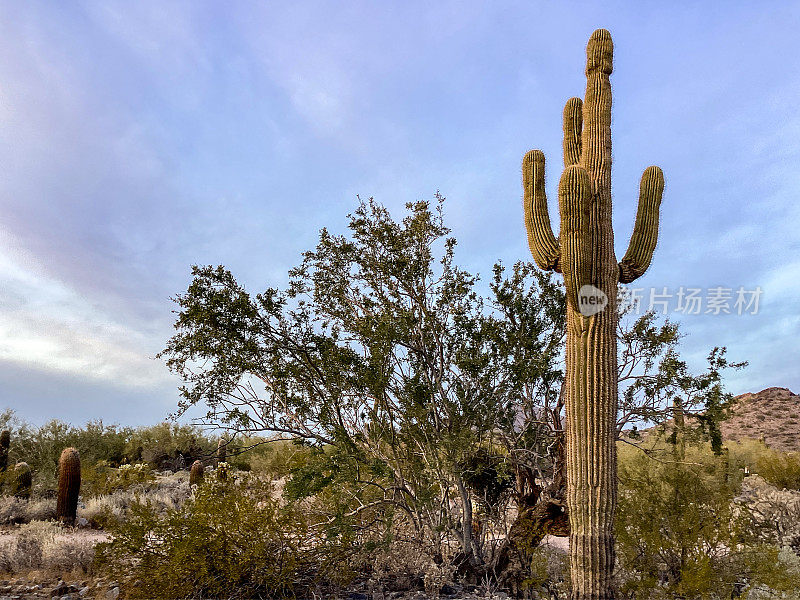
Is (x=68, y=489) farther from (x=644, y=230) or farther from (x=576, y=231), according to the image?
(x=644, y=230)

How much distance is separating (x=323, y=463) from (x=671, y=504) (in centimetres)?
361

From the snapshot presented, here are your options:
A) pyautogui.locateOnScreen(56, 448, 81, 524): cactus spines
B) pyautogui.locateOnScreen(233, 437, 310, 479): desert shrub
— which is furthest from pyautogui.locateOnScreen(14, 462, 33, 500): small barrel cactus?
pyautogui.locateOnScreen(233, 437, 310, 479): desert shrub

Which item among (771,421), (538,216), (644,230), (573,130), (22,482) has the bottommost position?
(22,482)

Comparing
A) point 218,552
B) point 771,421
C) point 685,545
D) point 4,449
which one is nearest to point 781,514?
point 685,545

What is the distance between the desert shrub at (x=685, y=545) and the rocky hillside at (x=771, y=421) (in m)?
21.6

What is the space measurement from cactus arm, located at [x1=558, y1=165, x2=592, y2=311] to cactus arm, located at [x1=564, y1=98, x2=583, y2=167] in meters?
0.92

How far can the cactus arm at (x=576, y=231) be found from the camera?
5.53 metres

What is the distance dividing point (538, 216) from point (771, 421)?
26.9 metres

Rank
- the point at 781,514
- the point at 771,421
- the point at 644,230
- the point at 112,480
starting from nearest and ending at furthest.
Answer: the point at 644,230, the point at 781,514, the point at 112,480, the point at 771,421

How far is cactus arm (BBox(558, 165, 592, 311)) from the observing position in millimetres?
5531

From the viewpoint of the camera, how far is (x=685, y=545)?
230 inches

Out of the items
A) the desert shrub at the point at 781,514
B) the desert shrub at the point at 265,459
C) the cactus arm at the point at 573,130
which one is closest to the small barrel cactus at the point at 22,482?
the desert shrub at the point at 265,459

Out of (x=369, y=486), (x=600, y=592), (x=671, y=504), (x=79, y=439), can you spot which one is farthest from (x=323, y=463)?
(x=79, y=439)

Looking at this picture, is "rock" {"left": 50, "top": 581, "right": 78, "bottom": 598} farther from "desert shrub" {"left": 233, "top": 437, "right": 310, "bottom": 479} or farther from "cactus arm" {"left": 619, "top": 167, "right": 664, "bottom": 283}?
"desert shrub" {"left": 233, "top": 437, "right": 310, "bottom": 479}
